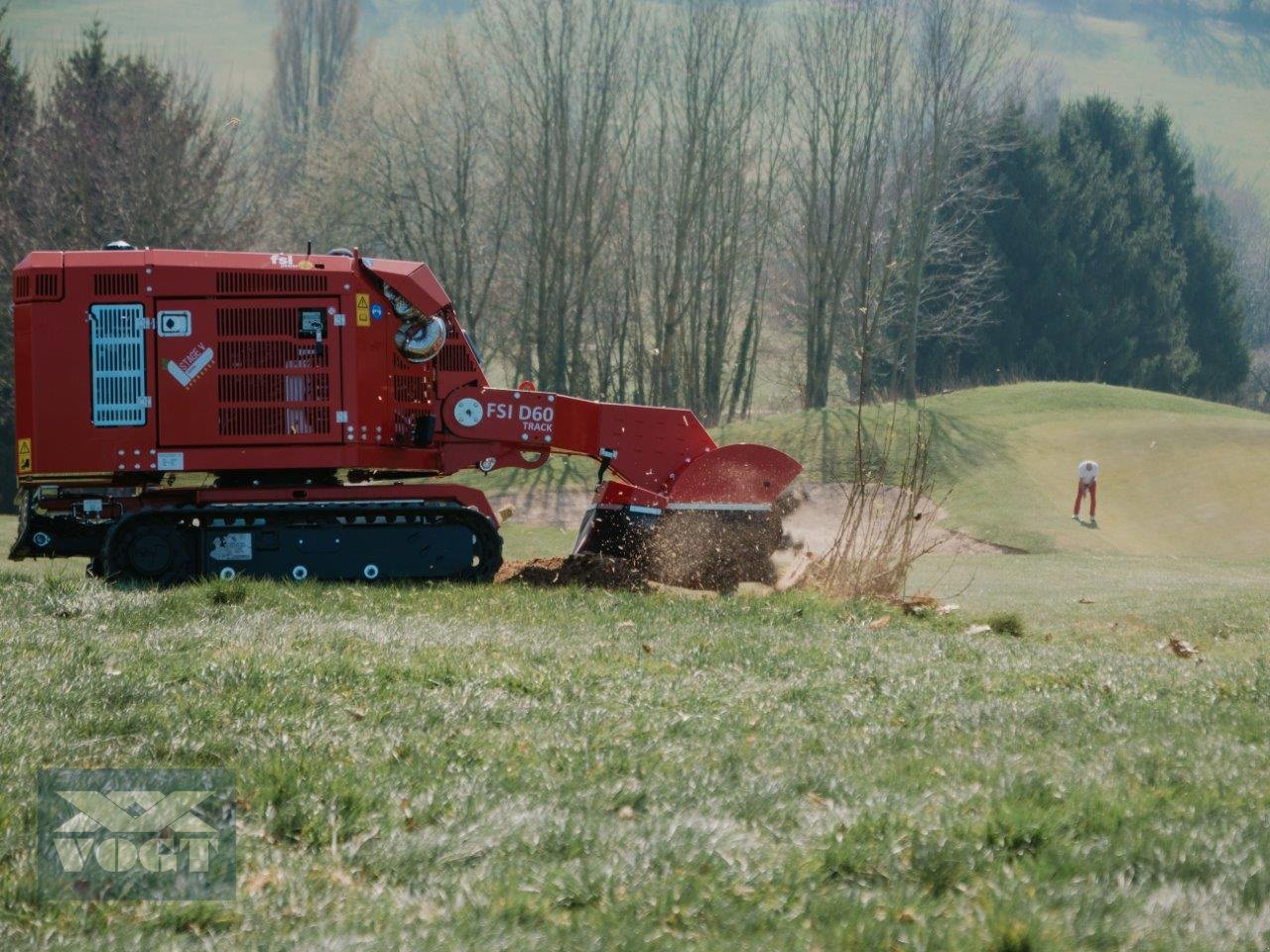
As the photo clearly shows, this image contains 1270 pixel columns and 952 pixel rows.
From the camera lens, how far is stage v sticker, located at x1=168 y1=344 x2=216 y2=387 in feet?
36.0

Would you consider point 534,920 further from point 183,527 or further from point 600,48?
point 600,48

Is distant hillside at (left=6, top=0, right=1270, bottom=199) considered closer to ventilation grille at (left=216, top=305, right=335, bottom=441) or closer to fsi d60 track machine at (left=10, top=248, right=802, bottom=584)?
fsi d60 track machine at (left=10, top=248, right=802, bottom=584)

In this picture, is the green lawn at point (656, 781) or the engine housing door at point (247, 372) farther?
the engine housing door at point (247, 372)

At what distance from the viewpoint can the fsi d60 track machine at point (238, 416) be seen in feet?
35.9

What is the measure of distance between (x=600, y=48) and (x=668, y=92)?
3131 millimetres

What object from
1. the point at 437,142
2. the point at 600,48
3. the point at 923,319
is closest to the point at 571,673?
the point at 600,48

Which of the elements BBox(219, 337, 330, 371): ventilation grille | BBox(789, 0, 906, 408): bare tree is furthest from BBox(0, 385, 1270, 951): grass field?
BBox(789, 0, 906, 408): bare tree

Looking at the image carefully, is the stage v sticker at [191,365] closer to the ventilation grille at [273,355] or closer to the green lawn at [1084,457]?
Answer: the ventilation grille at [273,355]

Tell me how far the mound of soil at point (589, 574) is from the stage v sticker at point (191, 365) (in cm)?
306

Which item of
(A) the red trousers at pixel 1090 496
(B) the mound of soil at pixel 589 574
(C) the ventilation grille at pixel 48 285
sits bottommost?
(A) the red trousers at pixel 1090 496

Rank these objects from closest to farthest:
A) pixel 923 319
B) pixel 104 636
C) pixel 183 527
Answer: pixel 104 636 → pixel 183 527 → pixel 923 319

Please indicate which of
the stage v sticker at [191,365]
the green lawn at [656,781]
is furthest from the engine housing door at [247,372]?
the green lawn at [656,781]

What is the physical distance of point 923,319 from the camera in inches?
1855

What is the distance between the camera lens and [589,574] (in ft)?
38.6
